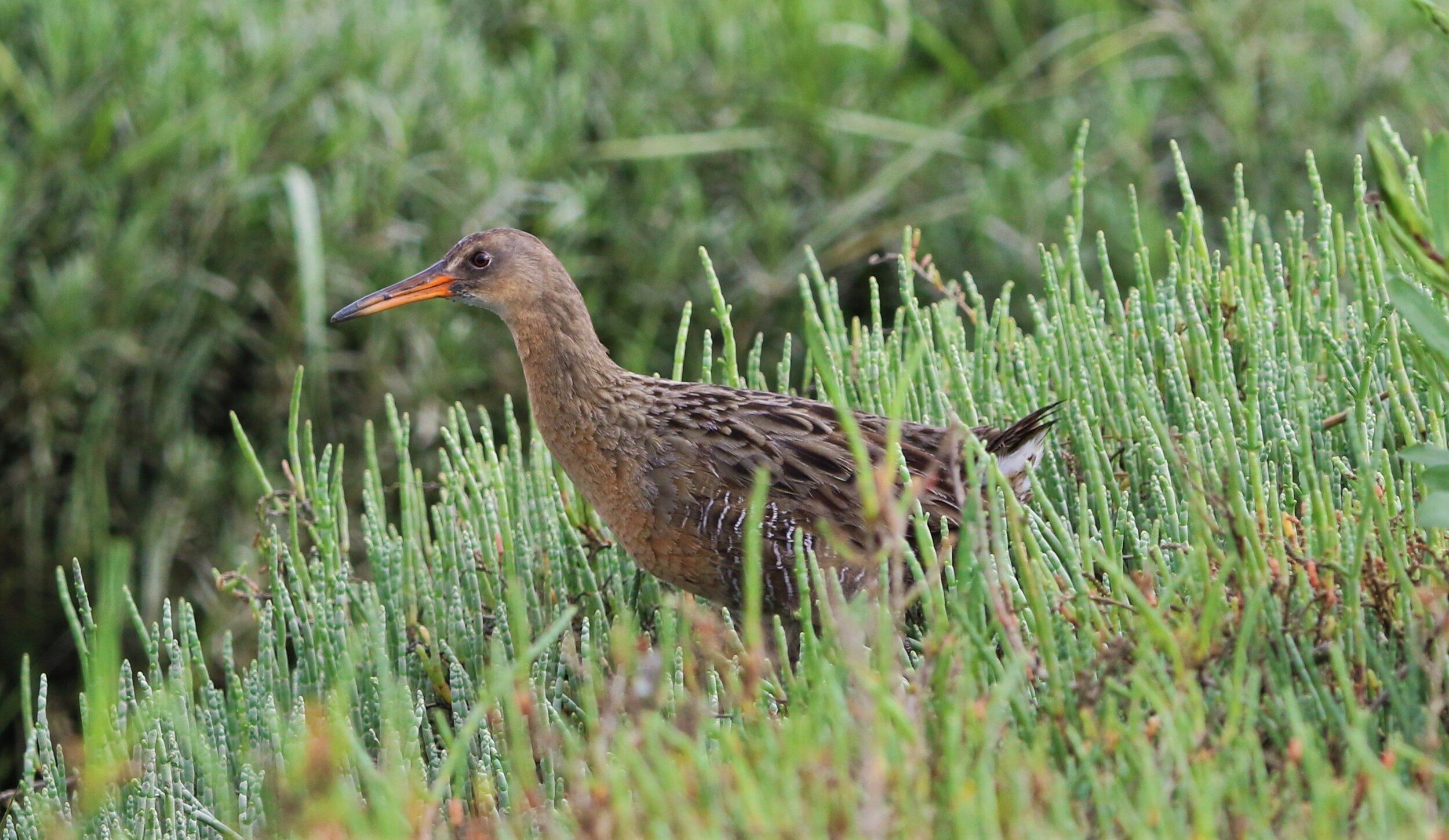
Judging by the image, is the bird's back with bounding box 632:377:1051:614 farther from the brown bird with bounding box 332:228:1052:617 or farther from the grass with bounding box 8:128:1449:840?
the grass with bounding box 8:128:1449:840

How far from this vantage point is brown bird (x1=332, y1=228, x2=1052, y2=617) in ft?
9.72

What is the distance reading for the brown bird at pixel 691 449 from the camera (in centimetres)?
296

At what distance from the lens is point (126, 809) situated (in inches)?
101

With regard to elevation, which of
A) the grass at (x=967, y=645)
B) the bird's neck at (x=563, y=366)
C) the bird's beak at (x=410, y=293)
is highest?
the bird's beak at (x=410, y=293)

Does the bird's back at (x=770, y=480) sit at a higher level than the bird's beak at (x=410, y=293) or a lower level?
lower

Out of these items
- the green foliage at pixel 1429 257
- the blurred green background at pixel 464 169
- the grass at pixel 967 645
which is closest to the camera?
the grass at pixel 967 645

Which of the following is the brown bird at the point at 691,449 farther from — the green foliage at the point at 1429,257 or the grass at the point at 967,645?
the green foliage at the point at 1429,257

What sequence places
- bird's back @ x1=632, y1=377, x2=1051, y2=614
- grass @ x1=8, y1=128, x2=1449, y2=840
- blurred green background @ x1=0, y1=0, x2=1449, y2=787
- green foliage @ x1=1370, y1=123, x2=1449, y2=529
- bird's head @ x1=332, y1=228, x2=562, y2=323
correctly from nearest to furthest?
grass @ x1=8, y1=128, x2=1449, y2=840
green foliage @ x1=1370, y1=123, x2=1449, y2=529
bird's back @ x1=632, y1=377, x2=1051, y2=614
bird's head @ x1=332, y1=228, x2=562, y2=323
blurred green background @ x1=0, y1=0, x2=1449, y2=787

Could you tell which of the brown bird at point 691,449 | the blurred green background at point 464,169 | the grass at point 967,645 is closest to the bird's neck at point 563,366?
the brown bird at point 691,449

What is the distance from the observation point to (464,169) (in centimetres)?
538

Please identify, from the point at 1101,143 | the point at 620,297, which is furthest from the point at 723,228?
the point at 1101,143

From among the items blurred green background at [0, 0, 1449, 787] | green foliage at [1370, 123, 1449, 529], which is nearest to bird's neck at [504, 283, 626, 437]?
blurred green background at [0, 0, 1449, 787]

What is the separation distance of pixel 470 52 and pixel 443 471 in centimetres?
247

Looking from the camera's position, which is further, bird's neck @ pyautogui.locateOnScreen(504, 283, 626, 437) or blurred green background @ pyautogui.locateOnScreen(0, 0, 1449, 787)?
blurred green background @ pyautogui.locateOnScreen(0, 0, 1449, 787)
